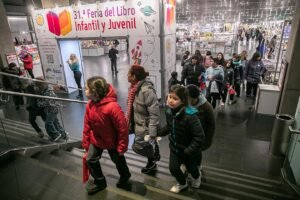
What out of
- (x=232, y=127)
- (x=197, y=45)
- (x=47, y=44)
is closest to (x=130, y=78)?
(x=232, y=127)

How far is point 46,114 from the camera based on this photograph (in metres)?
4.52

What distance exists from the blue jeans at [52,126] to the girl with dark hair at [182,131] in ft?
9.73

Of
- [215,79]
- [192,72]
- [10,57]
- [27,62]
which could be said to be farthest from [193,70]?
[10,57]

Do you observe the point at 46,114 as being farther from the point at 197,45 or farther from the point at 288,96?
the point at 197,45

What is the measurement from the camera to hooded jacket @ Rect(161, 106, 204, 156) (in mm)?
2219

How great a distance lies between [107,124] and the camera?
7.60 ft

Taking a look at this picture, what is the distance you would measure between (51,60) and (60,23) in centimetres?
165

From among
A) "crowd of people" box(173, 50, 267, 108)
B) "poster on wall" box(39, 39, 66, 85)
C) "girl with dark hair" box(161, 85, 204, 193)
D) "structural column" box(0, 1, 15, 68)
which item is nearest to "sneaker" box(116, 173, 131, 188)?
"girl with dark hair" box(161, 85, 204, 193)

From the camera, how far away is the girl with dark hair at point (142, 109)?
2.62m

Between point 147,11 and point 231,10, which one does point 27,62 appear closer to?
point 147,11

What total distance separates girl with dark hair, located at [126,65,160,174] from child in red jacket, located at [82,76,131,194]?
0.36 meters

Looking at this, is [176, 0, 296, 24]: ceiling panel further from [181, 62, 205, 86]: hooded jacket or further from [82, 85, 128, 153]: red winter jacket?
[82, 85, 128, 153]: red winter jacket

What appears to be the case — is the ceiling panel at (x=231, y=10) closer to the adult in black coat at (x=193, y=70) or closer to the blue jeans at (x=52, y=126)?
the adult in black coat at (x=193, y=70)

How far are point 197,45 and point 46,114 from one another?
10527 mm
